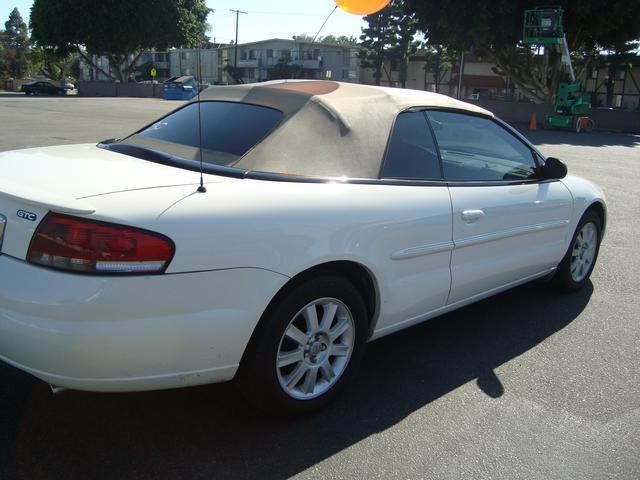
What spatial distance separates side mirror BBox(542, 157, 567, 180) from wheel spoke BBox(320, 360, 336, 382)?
226 cm

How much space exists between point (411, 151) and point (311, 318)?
1216 millimetres

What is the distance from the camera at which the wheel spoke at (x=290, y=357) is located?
9.18 feet

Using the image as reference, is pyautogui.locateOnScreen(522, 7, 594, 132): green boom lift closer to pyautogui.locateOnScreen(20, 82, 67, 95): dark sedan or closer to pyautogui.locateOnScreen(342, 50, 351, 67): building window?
pyautogui.locateOnScreen(20, 82, 67, 95): dark sedan

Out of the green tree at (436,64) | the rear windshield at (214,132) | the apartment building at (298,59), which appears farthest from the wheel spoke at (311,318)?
the apartment building at (298,59)

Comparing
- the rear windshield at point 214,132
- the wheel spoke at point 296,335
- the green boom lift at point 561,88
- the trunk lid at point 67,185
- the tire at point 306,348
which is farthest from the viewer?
the green boom lift at point 561,88

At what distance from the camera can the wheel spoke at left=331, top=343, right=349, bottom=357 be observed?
9.97ft

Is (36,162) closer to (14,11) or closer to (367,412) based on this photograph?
(367,412)

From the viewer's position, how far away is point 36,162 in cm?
303

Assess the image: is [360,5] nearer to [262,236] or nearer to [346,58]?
[262,236]

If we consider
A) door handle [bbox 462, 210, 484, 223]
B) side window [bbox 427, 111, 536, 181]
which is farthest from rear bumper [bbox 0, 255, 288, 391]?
side window [bbox 427, 111, 536, 181]

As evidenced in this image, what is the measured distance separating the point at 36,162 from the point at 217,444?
1.63 metres

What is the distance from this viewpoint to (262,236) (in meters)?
2.54

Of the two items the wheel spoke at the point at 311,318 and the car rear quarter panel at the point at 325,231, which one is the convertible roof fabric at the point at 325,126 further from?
the wheel spoke at the point at 311,318

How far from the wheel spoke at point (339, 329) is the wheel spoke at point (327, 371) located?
0.40 ft
